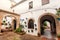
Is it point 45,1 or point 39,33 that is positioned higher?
point 45,1

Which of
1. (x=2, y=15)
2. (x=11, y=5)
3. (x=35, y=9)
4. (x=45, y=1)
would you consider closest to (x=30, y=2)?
(x=35, y=9)

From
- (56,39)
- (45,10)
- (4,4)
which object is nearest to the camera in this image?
(56,39)

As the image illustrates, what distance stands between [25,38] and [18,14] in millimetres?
1286

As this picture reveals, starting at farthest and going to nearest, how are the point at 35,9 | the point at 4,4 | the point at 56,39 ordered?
the point at 4,4, the point at 35,9, the point at 56,39

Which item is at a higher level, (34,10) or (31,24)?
(34,10)

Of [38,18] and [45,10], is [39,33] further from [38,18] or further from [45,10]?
[45,10]

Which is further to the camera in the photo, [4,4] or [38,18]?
[4,4]

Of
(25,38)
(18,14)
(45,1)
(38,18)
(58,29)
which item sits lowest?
(25,38)

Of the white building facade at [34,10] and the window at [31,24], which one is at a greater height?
the white building facade at [34,10]

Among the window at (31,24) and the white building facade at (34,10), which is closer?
the white building facade at (34,10)

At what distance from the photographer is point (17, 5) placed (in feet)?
13.2

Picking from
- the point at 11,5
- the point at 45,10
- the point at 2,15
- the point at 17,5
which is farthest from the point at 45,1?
the point at 2,15

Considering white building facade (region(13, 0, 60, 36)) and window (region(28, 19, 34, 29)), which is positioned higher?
white building facade (region(13, 0, 60, 36))

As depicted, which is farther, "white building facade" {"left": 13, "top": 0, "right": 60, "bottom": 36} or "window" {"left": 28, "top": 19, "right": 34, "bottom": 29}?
"window" {"left": 28, "top": 19, "right": 34, "bottom": 29}
